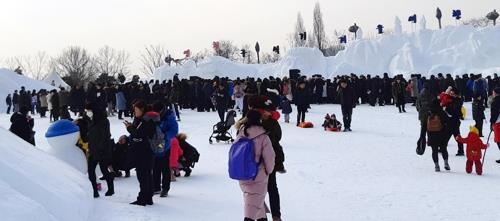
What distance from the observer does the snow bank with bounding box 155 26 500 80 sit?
44000 mm

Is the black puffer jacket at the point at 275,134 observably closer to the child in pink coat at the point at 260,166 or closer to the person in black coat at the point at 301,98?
the child in pink coat at the point at 260,166

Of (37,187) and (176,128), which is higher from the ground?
(176,128)

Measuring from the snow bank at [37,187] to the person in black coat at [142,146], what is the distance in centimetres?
71

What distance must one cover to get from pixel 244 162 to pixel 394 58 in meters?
42.7

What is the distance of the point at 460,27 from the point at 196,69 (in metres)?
21.6

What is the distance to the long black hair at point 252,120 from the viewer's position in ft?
21.1

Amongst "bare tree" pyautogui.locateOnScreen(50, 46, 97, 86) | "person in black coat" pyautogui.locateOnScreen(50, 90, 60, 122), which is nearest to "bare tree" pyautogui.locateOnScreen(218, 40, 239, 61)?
"bare tree" pyautogui.locateOnScreen(50, 46, 97, 86)

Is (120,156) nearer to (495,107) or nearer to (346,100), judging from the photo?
(495,107)

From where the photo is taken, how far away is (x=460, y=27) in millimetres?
Result: 48281

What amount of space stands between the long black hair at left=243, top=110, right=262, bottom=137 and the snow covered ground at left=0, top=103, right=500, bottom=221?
1.83 metres

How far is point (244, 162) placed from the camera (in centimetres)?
632

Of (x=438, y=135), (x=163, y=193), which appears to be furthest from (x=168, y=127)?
(x=438, y=135)

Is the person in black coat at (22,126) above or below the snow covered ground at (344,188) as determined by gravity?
above

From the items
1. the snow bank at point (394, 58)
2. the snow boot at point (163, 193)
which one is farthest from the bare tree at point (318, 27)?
the snow boot at point (163, 193)
